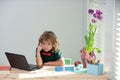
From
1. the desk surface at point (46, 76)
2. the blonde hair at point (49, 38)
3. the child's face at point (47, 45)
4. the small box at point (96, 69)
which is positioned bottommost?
the desk surface at point (46, 76)

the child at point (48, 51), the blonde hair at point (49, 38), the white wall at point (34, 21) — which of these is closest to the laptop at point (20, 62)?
the child at point (48, 51)

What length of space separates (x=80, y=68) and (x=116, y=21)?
1.84ft

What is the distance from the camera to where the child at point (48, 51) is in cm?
284

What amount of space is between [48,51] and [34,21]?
1612 mm

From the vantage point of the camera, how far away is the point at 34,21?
4.57 meters

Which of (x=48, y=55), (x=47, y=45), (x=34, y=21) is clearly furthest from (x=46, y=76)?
(x=34, y=21)

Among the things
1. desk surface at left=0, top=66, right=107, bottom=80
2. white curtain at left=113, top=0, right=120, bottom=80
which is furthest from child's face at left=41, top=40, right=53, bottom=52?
white curtain at left=113, top=0, right=120, bottom=80

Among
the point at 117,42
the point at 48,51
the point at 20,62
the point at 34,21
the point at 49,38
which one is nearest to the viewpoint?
the point at 117,42

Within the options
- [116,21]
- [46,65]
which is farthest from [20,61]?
[116,21]

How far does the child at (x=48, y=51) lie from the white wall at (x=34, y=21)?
5.19ft

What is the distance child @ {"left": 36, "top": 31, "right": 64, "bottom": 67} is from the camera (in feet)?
9.32

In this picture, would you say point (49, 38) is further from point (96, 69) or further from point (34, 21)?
point (34, 21)

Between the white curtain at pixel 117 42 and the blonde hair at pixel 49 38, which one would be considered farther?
the blonde hair at pixel 49 38

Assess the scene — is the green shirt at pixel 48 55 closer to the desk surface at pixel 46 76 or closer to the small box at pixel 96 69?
the desk surface at pixel 46 76
